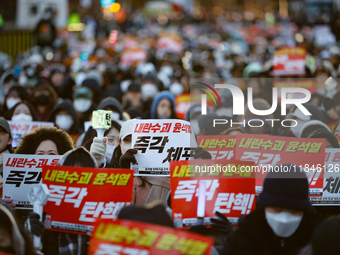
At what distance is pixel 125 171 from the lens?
359 cm

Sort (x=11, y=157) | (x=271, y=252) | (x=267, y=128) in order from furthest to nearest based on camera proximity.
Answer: (x=267, y=128) < (x=11, y=157) < (x=271, y=252)

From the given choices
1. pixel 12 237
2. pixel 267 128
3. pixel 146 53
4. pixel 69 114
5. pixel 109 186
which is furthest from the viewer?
pixel 146 53

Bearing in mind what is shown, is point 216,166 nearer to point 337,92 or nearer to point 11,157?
point 11,157

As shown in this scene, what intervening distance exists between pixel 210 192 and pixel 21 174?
169 cm

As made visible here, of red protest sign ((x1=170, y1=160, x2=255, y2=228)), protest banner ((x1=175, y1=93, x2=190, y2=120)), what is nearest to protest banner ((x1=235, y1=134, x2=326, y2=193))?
red protest sign ((x1=170, y1=160, x2=255, y2=228))

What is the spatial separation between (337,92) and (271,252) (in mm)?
4511

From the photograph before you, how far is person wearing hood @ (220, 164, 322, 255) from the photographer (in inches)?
117

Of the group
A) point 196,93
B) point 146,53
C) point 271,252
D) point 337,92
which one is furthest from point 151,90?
point 146,53

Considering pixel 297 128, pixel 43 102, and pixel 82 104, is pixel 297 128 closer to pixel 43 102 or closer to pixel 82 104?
pixel 82 104

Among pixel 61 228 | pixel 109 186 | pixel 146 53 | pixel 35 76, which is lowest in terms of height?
pixel 61 228

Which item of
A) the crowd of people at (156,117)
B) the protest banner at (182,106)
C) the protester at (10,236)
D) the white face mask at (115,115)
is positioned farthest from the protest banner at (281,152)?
the protest banner at (182,106)

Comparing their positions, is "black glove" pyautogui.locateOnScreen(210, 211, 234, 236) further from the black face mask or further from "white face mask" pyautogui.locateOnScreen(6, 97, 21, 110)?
"white face mask" pyautogui.locateOnScreen(6, 97, 21, 110)

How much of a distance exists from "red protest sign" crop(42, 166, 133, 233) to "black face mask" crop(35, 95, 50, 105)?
4.50 metres

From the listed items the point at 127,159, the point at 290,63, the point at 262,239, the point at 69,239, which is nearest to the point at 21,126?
the point at 127,159
